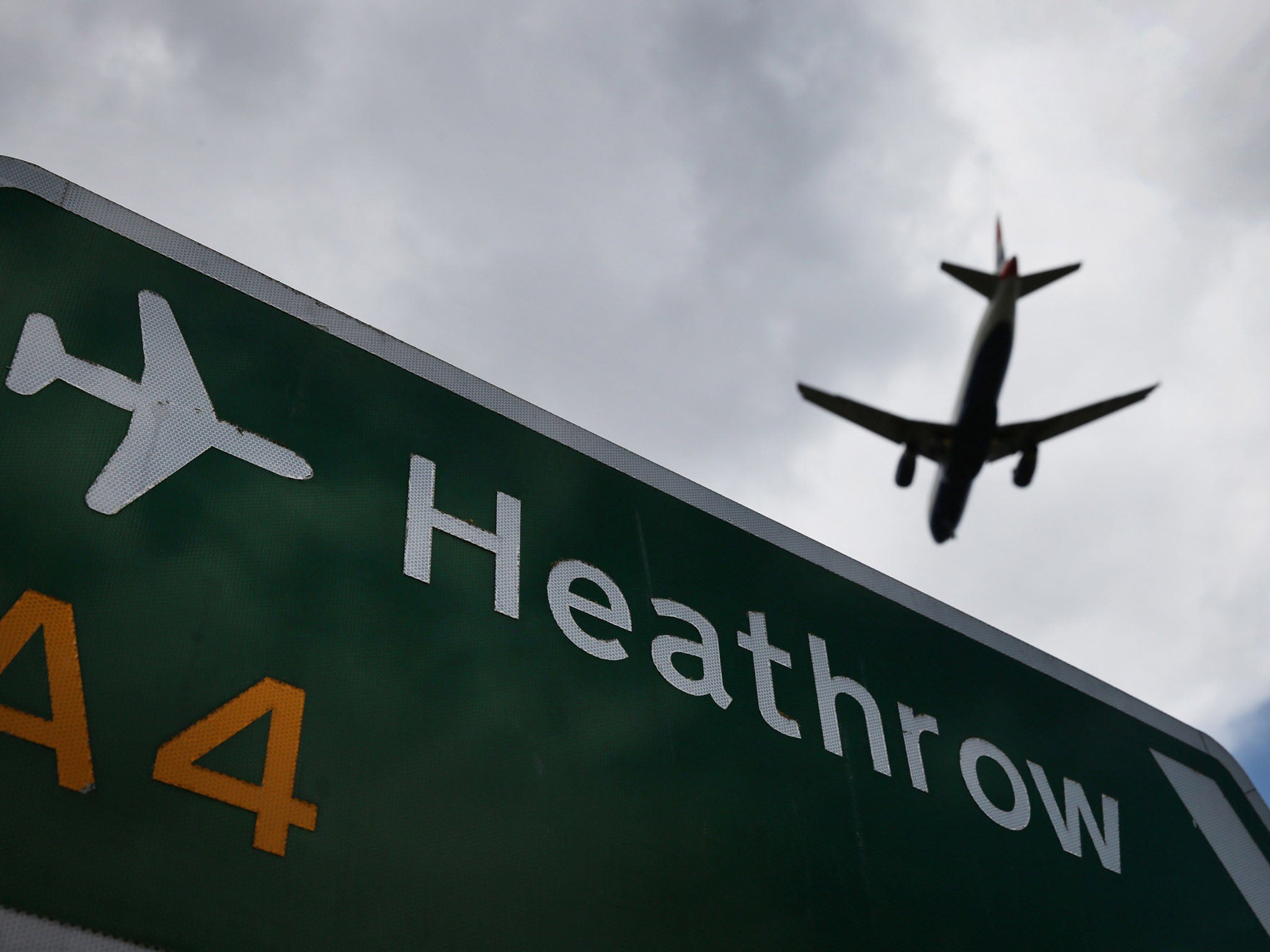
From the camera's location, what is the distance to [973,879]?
8.64 m

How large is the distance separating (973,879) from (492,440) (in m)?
5.26

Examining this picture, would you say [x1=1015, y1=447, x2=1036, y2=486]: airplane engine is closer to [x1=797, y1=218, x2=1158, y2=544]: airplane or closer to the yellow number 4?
[x1=797, y1=218, x2=1158, y2=544]: airplane

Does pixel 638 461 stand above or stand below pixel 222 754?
above

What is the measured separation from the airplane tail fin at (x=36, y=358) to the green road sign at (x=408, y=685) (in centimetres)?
3

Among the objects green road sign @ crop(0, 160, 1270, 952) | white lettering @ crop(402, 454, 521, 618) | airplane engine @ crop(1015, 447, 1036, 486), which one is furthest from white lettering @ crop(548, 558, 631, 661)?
airplane engine @ crop(1015, 447, 1036, 486)

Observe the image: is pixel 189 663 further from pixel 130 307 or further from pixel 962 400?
pixel 962 400

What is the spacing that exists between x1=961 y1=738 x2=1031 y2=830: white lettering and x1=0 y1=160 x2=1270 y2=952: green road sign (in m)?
0.04

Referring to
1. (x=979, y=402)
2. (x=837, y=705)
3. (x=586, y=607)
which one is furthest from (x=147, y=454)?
(x=979, y=402)

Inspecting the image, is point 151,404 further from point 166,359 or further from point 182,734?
point 182,734

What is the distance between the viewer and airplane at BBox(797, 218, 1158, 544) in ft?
36.2

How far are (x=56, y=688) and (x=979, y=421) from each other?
9093 millimetres

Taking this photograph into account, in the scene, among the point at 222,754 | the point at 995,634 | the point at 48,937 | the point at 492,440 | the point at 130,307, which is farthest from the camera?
the point at 995,634

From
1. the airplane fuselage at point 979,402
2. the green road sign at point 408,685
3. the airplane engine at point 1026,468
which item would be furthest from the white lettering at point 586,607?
the airplane engine at point 1026,468

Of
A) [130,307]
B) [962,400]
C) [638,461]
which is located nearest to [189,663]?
[130,307]
